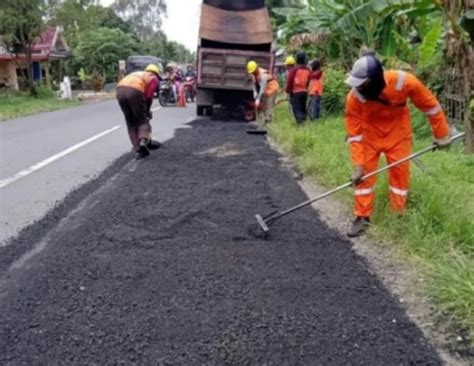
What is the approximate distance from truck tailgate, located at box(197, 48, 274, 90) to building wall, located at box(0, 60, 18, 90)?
827 inches

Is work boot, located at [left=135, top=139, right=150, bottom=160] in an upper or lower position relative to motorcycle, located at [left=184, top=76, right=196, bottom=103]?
upper

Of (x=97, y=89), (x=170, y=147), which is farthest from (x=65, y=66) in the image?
(x=170, y=147)

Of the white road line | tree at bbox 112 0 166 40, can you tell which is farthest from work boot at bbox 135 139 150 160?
tree at bbox 112 0 166 40

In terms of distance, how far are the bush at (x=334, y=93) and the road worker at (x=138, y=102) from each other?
197 inches

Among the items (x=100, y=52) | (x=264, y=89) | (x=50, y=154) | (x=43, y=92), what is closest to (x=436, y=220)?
(x=50, y=154)

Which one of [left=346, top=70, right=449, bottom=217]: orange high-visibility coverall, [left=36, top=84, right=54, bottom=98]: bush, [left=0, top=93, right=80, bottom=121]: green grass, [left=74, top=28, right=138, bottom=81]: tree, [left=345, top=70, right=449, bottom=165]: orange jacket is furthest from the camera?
[left=74, top=28, right=138, bottom=81]: tree

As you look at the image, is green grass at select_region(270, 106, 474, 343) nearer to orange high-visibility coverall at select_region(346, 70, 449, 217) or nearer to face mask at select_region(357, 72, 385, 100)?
orange high-visibility coverall at select_region(346, 70, 449, 217)

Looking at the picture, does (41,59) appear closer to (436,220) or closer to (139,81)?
(139,81)

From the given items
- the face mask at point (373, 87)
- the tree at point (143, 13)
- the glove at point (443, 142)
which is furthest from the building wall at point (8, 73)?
the tree at point (143, 13)

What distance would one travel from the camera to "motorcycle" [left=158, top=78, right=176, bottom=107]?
64.0 ft

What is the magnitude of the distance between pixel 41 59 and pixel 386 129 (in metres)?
32.6

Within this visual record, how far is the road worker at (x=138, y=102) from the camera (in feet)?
27.2

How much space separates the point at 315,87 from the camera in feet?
37.5

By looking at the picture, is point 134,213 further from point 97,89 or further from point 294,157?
point 97,89
